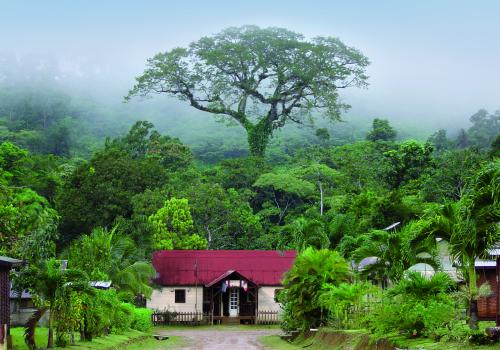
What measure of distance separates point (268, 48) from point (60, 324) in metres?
62.4

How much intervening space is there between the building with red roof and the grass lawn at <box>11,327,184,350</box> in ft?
50.8

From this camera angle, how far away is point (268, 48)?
291 ft

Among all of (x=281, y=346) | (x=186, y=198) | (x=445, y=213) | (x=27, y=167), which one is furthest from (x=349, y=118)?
(x=445, y=213)

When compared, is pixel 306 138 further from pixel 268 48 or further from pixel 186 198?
pixel 186 198

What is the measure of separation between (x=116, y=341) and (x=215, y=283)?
80.8 ft

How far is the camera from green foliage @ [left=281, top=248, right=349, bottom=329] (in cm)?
3975

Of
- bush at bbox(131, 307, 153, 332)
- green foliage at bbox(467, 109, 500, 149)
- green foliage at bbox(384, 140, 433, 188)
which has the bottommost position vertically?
bush at bbox(131, 307, 153, 332)

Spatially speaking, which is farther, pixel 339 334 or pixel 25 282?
pixel 339 334

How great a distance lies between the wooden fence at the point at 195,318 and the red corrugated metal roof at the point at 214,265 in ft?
8.03

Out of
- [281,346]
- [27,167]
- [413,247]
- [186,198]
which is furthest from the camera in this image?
[27,167]

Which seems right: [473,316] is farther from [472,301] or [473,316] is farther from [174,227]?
[174,227]

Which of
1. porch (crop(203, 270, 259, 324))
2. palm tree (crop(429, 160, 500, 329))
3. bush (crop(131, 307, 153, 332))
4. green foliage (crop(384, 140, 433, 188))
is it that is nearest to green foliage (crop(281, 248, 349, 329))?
bush (crop(131, 307, 153, 332))

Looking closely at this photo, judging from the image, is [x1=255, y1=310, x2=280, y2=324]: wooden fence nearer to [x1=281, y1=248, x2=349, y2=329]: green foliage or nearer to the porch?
the porch

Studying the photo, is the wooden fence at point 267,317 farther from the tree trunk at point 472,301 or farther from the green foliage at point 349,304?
the tree trunk at point 472,301
